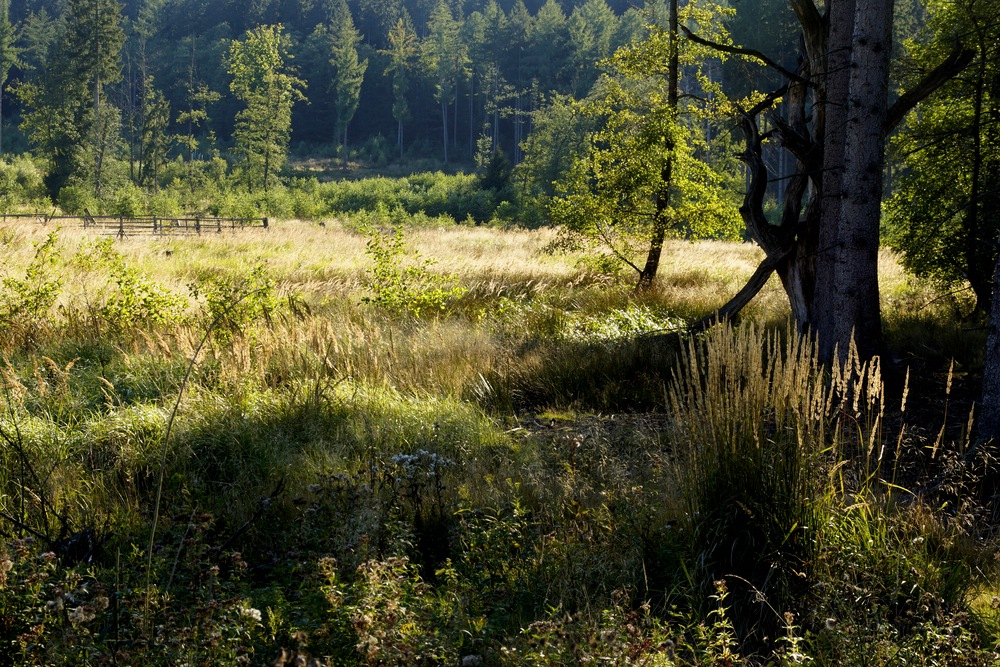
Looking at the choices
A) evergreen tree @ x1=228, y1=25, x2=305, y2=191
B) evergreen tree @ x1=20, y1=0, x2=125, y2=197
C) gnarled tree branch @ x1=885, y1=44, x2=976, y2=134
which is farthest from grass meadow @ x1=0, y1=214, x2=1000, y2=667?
evergreen tree @ x1=20, y1=0, x2=125, y2=197

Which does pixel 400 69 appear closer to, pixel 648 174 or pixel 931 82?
pixel 648 174

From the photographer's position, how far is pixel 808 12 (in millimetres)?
8219

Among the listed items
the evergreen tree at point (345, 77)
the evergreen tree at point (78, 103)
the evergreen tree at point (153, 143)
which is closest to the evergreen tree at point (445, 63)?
the evergreen tree at point (345, 77)

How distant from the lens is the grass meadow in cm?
304

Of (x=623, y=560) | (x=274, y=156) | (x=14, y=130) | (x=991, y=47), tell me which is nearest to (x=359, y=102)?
(x=14, y=130)

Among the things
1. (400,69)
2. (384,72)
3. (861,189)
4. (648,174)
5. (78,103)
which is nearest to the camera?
(861,189)

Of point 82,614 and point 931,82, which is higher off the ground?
point 931,82

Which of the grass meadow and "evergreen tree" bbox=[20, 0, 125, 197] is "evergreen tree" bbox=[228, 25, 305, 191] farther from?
the grass meadow

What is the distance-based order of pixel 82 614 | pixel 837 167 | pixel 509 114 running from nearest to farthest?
pixel 82 614, pixel 837 167, pixel 509 114

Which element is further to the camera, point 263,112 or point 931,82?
point 263,112

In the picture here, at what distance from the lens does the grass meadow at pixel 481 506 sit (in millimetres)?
3035

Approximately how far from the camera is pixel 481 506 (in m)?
4.56

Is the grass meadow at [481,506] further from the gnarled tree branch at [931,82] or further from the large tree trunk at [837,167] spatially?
the gnarled tree branch at [931,82]

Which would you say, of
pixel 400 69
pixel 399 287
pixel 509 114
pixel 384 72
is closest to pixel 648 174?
pixel 399 287
